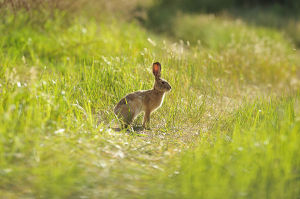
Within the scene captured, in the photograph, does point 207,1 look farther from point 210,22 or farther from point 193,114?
point 193,114

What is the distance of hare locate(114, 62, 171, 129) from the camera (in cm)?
442

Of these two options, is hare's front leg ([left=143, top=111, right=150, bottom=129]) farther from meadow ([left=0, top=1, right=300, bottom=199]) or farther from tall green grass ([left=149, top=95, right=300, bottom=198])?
tall green grass ([left=149, top=95, right=300, bottom=198])

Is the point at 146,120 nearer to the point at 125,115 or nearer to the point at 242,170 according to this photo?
the point at 125,115

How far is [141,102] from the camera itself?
4.50m

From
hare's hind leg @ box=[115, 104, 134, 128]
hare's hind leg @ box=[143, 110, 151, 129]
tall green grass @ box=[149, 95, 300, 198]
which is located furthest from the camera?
hare's hind leg @ box=[143, 110, 151, 129]

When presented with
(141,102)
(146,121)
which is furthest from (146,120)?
(141,102)

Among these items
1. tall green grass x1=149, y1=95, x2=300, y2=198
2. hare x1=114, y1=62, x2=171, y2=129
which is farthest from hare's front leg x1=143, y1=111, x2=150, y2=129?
tall green grass x1=149, y1=95, x2=300, y2=198

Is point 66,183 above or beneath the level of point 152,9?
beneath

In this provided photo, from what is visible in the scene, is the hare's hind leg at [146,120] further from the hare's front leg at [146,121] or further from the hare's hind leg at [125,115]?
the hare's hind leg at [125,115]

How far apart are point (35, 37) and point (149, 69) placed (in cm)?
314

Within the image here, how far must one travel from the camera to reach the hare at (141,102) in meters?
4.42

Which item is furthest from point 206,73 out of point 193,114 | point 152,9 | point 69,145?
point 152,9

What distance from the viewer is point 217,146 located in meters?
3.49

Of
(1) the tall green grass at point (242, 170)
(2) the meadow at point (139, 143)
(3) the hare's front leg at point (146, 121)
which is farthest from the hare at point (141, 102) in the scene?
(1) the tall green grass at point (242, 170)
